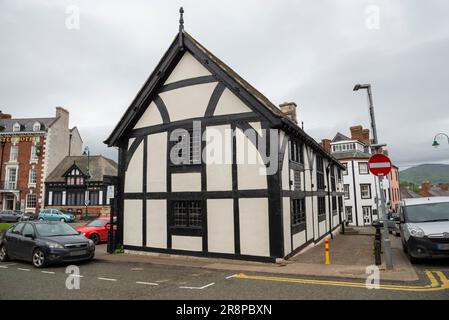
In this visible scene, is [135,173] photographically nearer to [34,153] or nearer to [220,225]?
[220,225]

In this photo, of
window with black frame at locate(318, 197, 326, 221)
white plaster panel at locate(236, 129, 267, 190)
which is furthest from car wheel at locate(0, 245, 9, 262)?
window with black frame at locate(318, 197, 326, 221)

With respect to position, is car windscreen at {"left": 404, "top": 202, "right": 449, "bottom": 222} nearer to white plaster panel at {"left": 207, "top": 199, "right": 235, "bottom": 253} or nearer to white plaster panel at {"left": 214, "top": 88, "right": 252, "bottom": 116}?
white plaster panel at {"left": 207, "top": 199, "right": 235, "bottom": 253}

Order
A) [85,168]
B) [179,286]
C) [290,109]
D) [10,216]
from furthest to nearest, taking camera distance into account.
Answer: [85,168], [10,216], [290,109], [179,286]

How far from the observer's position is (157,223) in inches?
489

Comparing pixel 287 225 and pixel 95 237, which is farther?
pixel 95 237

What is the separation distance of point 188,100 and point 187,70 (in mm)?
1299

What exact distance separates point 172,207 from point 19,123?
40221 mm

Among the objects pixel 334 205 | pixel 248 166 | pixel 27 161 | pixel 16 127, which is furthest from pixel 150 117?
pixel 16 127

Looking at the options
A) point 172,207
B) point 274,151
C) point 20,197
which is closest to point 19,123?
point 20,197

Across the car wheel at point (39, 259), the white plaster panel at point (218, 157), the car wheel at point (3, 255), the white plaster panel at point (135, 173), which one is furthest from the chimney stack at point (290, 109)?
the car wheel at point (3, 255)

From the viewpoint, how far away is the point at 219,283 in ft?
25.5

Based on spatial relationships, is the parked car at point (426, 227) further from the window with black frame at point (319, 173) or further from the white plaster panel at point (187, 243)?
the white plaster panel at point (187, 243)

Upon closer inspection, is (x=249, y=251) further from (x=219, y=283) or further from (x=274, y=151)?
(x=274, y=151)

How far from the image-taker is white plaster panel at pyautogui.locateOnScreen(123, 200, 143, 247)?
42.3ft
